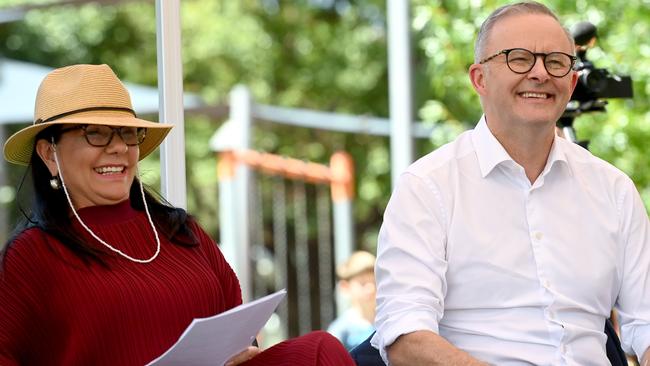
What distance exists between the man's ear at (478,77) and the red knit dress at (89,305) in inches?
28.0

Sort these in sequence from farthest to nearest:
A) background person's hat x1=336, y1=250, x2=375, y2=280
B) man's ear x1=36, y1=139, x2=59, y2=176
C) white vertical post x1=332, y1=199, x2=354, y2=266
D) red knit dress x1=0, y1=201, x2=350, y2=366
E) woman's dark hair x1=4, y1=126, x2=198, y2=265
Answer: white vertical post x1=332, y1=199, x2=354, y2=266
background person's hat x1=336, y1=250, x2=375, y2=280
man's ear x1=36, y1=139, x2=59, y2=176
woman's dark hair x1=4, y1=126, x2=198, y2=265
red knit dress x1=0, y1=201, x2=350, y2=366

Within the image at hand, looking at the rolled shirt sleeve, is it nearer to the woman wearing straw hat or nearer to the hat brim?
the woman wearing straw hat

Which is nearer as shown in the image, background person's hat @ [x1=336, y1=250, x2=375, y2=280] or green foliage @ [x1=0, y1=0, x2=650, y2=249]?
background person's hat @ [x1=336, y1=250, x2=375, y2=280]

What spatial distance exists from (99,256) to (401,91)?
361 cm

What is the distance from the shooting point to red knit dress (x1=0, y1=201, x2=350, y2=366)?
7.35ft

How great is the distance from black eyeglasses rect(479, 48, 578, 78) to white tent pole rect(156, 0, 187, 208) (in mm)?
820

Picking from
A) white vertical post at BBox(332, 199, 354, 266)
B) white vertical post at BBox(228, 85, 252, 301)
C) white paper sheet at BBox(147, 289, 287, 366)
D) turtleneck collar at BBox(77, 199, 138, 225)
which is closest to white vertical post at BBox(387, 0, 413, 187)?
white vertical post at BBox(228, 85, 252, 301)

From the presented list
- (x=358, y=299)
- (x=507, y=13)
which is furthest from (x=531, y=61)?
(x=358, y=299)

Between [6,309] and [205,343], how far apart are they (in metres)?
0.40

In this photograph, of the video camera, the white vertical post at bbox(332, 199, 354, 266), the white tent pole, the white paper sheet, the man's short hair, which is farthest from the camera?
the white vertical post at bbox(332, 199, 354, 266)

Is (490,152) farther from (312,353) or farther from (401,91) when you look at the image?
(401,91)

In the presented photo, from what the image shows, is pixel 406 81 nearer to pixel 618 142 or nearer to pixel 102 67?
pixel 618 142

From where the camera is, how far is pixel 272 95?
16406mm

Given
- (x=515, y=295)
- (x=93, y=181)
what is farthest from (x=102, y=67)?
(x=515, y=295)
